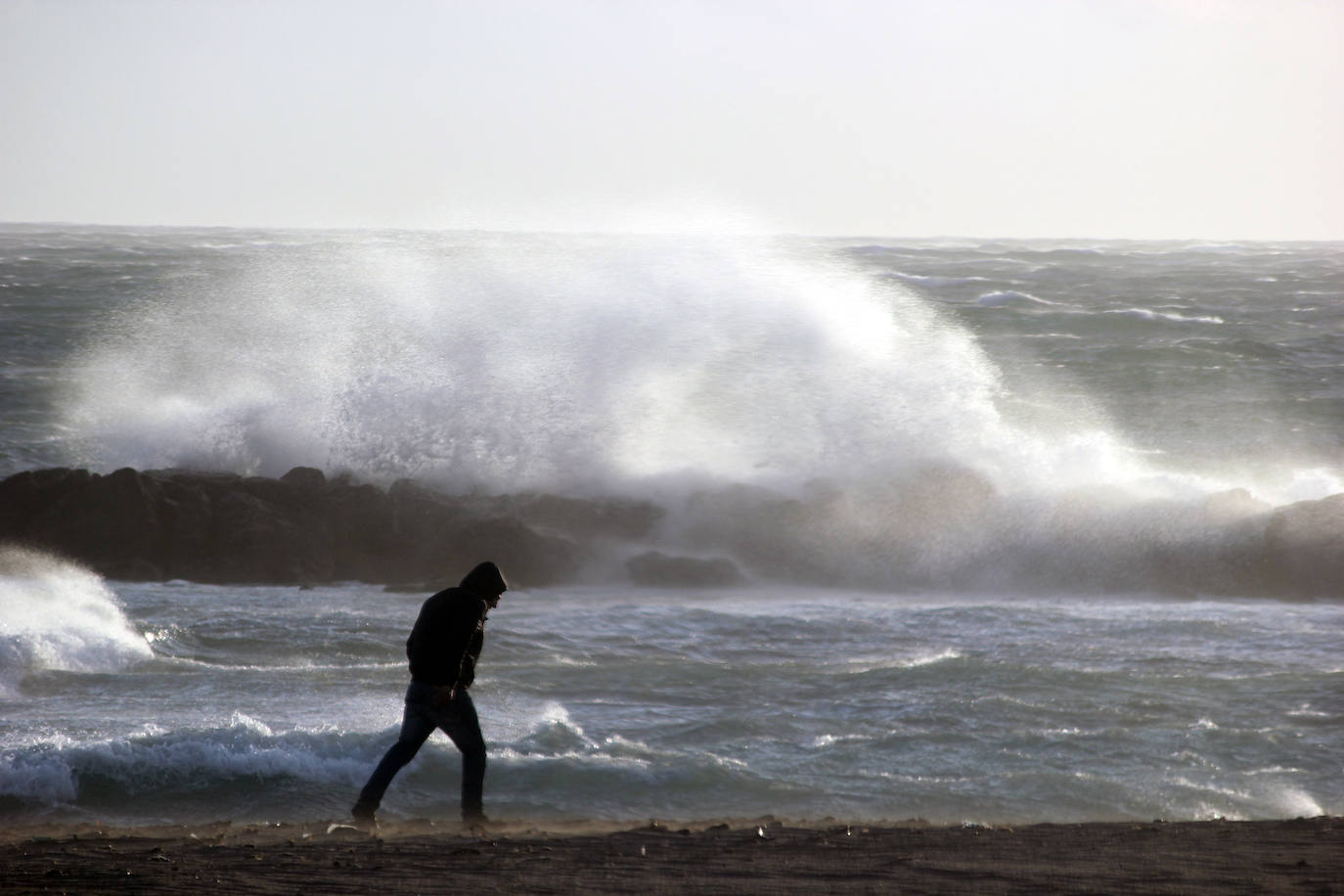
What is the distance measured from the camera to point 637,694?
983 centimetres

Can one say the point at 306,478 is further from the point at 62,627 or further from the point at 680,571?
the point at 62,627

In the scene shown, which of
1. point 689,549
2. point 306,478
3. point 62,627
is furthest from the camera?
point 689,549

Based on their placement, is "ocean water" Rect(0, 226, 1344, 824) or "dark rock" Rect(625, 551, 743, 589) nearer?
"ocean water" Rect(0, 226, 1344, 824)

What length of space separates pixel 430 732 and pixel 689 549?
9.77m

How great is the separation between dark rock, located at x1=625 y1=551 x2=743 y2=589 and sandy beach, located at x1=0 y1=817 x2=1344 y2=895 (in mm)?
8428

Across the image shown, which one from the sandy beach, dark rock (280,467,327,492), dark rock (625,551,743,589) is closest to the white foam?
dark rock (280,467,327,492)

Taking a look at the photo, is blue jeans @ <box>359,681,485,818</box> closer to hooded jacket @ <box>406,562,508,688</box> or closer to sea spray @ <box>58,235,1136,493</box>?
hooded jacket @ <box>406,562,508,688</box>

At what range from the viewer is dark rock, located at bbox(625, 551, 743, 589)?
49.7ft

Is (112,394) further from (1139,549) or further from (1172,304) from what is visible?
(1172,304)

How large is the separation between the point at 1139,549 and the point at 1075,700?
6.47 metres

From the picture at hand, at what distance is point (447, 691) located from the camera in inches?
270

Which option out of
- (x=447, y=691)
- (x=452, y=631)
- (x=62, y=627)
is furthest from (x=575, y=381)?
(x=447, y=691)

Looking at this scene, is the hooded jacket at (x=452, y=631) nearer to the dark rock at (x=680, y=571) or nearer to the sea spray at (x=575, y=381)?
the dark rock at (x=680, y=571)

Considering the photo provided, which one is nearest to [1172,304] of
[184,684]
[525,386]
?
[525,386]
